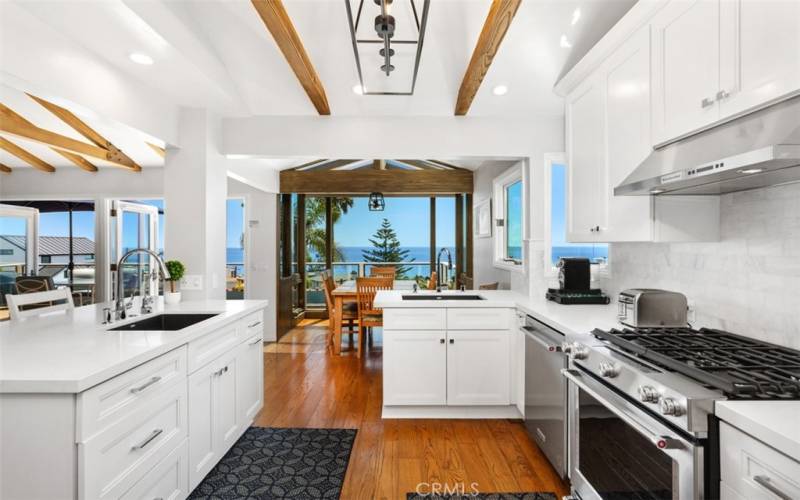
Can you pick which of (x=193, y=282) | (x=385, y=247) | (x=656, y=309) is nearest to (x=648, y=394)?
(x=656, y=309)

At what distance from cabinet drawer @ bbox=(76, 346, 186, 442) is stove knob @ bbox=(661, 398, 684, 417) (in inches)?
74.4

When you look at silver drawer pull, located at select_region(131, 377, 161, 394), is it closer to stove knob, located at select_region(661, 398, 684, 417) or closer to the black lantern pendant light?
stove knob, located at select_region(661, 398, 684, 417)

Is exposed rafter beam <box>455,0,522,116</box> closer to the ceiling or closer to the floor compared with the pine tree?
closer to the ceiling

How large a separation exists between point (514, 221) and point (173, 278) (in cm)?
345

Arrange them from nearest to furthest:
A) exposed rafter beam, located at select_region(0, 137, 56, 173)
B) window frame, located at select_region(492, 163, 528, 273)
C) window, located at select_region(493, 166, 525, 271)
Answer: window, located at select_region(493, 166, 525, 271) < exposed rafter beam, located at select_region(0, 137, 56, 173) < window frame, located at select_region(492, 163, 528, 273)

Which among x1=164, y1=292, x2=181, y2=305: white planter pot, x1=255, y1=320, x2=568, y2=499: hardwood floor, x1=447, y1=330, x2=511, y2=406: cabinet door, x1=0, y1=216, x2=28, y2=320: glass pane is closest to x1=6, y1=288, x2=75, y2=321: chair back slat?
x1=164, y1=292, x2=181, y2=305: white planter pot

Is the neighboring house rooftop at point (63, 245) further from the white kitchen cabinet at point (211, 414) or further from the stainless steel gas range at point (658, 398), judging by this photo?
the stainless steel gas range at point (658, 398)

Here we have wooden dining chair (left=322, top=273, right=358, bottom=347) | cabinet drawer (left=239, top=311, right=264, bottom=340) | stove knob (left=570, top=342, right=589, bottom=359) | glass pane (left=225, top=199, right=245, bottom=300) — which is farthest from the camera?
glass pane (left=225, top=199, right=245, bottom=300)

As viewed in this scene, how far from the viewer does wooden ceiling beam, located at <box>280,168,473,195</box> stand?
Result: 19.0ft

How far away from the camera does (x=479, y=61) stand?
7.52 feet

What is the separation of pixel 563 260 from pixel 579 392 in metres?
1.21

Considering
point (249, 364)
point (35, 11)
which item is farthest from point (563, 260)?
point (35, 11)

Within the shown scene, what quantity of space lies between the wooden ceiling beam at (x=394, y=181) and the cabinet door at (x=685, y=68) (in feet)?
13.7

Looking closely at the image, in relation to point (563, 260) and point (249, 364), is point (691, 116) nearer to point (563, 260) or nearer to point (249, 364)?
point (563, 260)
